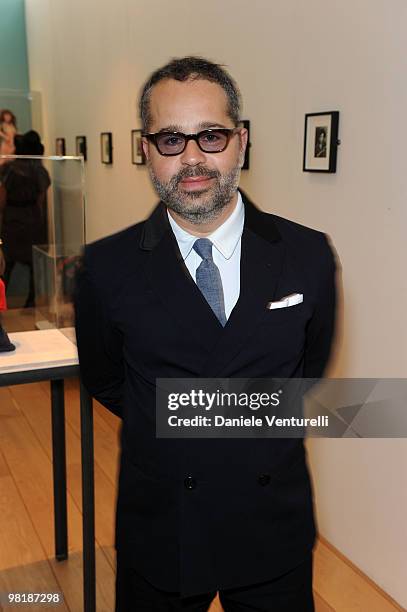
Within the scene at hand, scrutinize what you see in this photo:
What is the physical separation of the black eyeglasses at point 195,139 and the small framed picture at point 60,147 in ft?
21.2

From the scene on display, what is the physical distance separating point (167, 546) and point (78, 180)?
3.05m

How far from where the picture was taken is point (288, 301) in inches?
60.7

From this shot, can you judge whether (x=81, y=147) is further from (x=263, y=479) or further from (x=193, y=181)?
(x=263, y=479)

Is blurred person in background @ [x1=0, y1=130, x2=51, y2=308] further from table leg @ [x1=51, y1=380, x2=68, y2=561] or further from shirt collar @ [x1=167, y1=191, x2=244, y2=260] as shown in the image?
shirt collar @ [x1=167, y1=191, x2=244, y2=260]

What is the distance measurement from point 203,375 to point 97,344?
349 mm

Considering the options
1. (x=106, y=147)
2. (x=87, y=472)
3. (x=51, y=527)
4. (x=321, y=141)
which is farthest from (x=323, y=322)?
(x=106, y=147)

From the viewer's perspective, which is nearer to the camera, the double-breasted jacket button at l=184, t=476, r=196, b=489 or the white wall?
the double-breasted jacket button at l=184, t=476, r=196, b=489

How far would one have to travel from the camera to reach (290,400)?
1.62 metres

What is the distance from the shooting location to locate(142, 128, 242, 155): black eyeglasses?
4.73 feet

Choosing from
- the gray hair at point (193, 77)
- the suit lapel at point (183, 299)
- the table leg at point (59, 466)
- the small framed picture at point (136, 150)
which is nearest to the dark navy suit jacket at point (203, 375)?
the suit lapel at point (183, 299)

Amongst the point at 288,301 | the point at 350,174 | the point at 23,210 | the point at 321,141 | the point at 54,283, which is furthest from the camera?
the point at 54,283

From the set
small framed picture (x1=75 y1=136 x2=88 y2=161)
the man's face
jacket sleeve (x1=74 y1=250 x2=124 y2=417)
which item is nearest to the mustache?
the man's face

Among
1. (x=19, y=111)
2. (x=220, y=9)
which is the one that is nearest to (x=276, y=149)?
(x=220, y=9)

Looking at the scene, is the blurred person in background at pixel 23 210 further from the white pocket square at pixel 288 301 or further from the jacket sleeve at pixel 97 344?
the white pocket square at pixel 288 301
